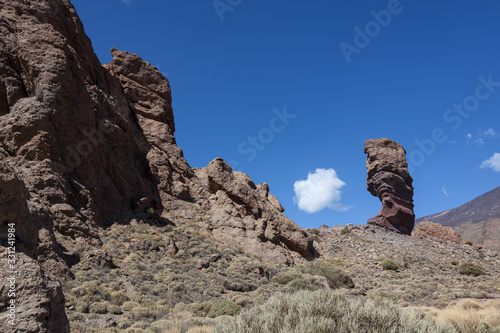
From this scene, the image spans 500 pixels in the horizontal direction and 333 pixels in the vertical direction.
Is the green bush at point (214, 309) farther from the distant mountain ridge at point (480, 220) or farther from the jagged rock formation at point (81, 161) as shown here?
the distant mountain ridge at point (480, 220)

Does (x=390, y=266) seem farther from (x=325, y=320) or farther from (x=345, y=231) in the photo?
(x=325, y=320)

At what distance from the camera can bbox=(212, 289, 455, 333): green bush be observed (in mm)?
4207

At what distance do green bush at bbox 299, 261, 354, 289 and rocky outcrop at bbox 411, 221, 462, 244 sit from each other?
27.1 m

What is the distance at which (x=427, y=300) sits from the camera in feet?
45.6

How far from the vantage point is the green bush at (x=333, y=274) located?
1698cm

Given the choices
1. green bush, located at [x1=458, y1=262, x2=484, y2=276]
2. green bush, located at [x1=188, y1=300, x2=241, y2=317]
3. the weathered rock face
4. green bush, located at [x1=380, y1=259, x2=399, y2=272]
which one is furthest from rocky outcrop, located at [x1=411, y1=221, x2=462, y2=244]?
green bush, located at [x1=188, y1=300, x2=241, y2=317]

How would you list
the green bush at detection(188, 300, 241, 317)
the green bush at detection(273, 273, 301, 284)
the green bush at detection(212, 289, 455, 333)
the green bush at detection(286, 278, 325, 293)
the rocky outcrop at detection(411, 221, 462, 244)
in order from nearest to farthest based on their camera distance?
the green bush at detection(212, 289, 455, 333), the green bush at detection(188, 300, 241, 317), the green bush at detection(286, 278, 325, 293), the green bush at detection(273, 273, 301, 284), the rocky outcrop at detection(411, 221, 462, 244)

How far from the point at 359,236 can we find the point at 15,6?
37.8 metres

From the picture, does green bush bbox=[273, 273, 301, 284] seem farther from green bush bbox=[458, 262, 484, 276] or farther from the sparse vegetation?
green bush bbox=[458, 262, 484, 276]

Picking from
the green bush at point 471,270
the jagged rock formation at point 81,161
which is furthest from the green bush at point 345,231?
the green bush at point 471,270

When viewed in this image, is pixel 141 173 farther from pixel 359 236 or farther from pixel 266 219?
pixel 359 236

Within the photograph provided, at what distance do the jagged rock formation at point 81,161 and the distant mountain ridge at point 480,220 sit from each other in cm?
6845

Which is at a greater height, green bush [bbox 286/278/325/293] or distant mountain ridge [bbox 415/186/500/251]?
distant mountain ridge [bbox 415/186/500/251]

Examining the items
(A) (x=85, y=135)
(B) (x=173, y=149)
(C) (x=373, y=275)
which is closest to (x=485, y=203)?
(C) (x=373, y=275)
